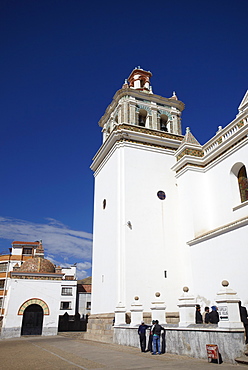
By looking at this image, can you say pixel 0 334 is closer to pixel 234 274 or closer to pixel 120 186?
pixel 120 186

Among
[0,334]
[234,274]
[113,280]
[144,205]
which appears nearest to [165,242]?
[144,205]

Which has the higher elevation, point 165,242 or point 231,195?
point 231,195

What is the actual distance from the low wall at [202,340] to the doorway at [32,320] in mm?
15072

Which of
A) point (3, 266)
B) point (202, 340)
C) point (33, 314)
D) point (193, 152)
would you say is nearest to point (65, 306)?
point (3, 266)

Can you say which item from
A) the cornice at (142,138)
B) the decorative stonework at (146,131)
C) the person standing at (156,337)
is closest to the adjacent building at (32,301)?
the cornice at (142,138)

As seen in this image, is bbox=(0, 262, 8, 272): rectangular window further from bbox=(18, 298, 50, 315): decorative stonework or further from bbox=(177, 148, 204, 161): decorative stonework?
bbox=(177, 148, 204, 161): decorative stonework

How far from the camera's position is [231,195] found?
1285 cm

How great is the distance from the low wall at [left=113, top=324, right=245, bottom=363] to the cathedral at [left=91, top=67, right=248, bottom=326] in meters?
3.16

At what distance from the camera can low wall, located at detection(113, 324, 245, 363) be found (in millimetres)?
6508

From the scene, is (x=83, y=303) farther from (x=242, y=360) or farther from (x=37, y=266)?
(x=242, y=360)

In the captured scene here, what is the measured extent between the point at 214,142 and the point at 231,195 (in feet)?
9.46

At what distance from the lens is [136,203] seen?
14.9 metres

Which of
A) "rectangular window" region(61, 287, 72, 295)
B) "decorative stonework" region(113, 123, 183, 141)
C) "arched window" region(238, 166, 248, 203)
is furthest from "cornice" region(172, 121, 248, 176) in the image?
"rectangular window" region(61, 287, 72, 295)

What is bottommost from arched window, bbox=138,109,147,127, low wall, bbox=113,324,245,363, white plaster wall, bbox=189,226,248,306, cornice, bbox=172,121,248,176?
low wall, bbox=113,324,245,363
